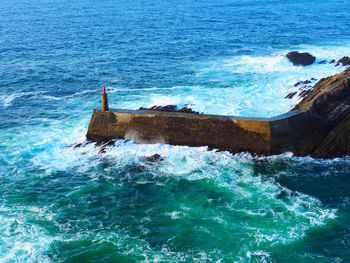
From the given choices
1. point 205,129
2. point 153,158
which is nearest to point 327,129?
point 205,129

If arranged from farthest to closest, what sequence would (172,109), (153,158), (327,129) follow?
(172,109) < (153,158) < (327,129)

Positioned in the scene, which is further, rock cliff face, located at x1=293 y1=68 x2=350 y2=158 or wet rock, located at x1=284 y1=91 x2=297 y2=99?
wet rock, located at x1=284 y1=91 x2=297 y2=99

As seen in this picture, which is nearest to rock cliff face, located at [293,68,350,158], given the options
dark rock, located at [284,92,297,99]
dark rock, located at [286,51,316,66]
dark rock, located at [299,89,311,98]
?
dark rock, located at [299,89,311,98]

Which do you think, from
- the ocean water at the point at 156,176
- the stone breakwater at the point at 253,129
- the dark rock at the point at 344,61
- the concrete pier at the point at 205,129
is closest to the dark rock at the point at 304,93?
the ocean water at the point at 156,176

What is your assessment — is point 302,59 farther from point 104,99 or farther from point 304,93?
point 104,99

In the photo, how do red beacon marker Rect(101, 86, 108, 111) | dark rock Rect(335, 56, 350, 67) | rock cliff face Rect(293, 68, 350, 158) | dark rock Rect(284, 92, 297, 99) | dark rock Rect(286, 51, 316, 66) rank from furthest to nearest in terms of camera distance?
1. dark rock Rect(286, 51, 316, 66)
2. dark rock Rect(335, 56, 350, 67)
3. dark rock Rect(284, 92, 297, 99)
4. red beacon marker Rect(101, 86, 108, 111)
5. rock cliff face Rect(293, 68, 350, 158)

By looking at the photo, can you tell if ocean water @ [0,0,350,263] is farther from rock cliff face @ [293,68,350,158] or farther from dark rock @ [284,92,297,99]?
rock cliff face @ [293,68,350,158]

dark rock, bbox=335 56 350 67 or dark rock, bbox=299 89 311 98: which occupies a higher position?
dark rock, bbox=335 56 350 67
